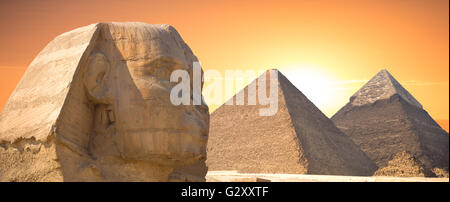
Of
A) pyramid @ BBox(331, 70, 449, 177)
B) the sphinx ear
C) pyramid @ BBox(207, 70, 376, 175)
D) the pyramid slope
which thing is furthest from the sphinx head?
the pyramid slope

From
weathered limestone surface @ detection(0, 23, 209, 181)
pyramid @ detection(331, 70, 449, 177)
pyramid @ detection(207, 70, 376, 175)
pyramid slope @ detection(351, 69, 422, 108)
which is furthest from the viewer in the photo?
pyramid slope @ detection(351, 69, 422, 108)

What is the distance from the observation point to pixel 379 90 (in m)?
85.9

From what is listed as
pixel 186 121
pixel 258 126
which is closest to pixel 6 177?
pixel 186 121

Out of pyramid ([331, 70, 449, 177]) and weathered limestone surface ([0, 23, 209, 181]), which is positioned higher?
weathered limestone surface ([0, 23, 209, 181])

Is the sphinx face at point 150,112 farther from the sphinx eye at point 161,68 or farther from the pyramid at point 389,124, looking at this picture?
the pyramid at point 389,124

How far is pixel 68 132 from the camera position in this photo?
5477 mm

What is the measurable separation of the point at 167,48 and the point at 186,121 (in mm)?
577

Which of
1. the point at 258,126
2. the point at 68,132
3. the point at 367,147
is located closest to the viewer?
the point at 68,132

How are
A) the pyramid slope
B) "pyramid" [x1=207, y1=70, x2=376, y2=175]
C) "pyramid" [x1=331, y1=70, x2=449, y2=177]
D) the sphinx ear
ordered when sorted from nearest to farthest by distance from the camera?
the sphinx ear, "pyramid" [x1=207, y1=70, x2=376, y2=175], "pyramid" [x1=331, y1=70, x2=449, y2=177], the pyramid slope

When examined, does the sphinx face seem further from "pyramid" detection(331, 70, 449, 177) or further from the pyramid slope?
the pyramid slope

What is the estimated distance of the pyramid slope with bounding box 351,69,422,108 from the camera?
8500 cm

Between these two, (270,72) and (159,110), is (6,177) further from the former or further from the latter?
(270,72)

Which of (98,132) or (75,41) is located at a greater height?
(75,41)

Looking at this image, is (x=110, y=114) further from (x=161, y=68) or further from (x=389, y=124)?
(x=389, y=124)
